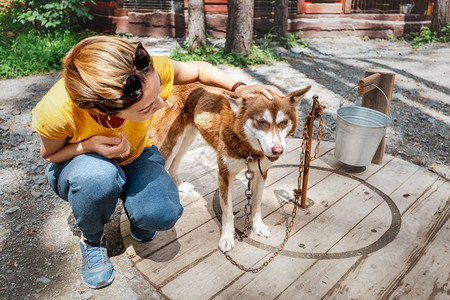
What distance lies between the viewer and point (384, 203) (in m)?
3.30

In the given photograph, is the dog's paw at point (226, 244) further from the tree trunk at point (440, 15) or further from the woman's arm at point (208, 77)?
the tree trunk at point (440, 15)

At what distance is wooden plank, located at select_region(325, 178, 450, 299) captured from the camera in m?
2.35

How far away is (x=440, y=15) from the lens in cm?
1102

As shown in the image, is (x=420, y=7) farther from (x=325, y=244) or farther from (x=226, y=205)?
(x=226, y=205)

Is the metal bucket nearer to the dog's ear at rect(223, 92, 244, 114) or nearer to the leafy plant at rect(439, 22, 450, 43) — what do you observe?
the dog's ear at rect(223, 92, 244, 114)

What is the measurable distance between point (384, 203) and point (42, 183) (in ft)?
11.8

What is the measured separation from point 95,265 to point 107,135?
958 mm

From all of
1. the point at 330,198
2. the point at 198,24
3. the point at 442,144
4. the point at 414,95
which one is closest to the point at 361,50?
the point at 414,95

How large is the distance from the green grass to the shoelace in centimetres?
606

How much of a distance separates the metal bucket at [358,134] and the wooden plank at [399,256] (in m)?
0.67

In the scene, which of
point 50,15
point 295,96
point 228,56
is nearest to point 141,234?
point 295,96

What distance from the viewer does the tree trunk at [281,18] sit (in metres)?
10.2

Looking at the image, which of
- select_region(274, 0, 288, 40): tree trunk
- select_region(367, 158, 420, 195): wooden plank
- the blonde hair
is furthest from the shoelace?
select_region(274, 0, 288, 40): tree trunk

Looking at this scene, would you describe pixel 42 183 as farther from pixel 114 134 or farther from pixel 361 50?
pixel 361 50
